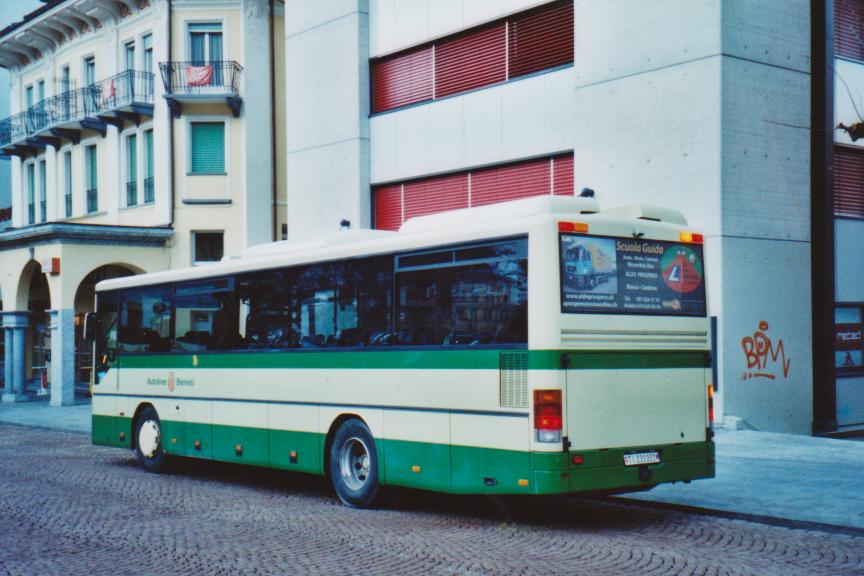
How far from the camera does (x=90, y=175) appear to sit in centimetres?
3509

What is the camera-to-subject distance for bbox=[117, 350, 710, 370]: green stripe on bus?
934 centimetres

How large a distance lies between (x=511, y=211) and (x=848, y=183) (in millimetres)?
11301

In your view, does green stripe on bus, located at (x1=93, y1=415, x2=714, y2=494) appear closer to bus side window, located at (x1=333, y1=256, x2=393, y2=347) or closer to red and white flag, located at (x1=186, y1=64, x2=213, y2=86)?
bus side window, located at (x1=333, y1=256, x2=393, y2=347)

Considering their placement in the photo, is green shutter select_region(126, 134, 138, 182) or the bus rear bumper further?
green shutter select_region(126, 134, 138, 182)

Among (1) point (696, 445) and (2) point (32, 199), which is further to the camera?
(2) point (32, 199)

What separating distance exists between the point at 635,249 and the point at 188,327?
22.4 ft

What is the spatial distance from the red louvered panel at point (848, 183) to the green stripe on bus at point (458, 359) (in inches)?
383

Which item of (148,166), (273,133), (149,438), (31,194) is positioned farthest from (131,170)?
(149,438)

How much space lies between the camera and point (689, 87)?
55.4 feet

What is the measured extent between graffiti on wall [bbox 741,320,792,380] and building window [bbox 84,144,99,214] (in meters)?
24.2

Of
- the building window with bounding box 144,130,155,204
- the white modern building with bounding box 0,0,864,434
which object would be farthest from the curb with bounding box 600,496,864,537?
the building window with bounding box 144,130,155,204

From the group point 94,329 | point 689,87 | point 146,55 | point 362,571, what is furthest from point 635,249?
point 146,55

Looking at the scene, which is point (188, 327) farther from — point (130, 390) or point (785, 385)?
point (785, 385)

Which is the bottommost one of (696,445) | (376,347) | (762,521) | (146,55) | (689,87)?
(762,521)
